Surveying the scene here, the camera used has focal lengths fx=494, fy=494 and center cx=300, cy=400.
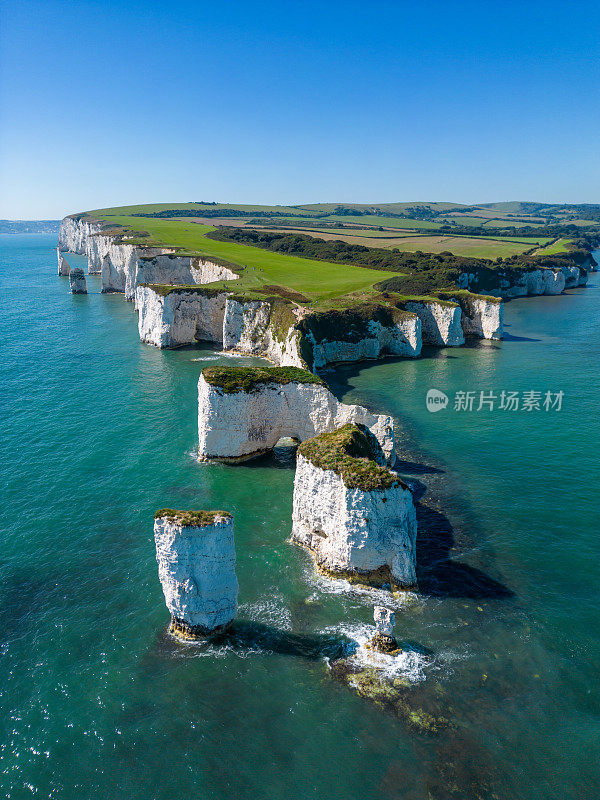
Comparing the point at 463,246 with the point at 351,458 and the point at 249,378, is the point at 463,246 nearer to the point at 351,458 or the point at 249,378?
the point at 249,378

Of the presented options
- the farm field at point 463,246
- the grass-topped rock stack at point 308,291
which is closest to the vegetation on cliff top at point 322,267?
the grass-topped rock stack at point 308,291

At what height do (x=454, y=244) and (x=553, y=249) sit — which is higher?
(x=454, y=244)

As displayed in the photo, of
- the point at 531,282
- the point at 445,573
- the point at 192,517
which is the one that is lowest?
the point at 445,573

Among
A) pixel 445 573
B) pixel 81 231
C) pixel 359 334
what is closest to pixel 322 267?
pixel 359 334

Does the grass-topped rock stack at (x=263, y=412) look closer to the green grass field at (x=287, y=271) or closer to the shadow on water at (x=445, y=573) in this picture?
the shadow on water at (x=445, y=573)

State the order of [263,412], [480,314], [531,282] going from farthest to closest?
[531,282]
[480,314]
[263,412]

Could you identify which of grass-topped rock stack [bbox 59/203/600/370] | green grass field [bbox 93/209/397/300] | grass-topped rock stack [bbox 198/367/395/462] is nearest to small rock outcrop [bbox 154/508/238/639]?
grass-topped rock stack [bbox 198/367/395/462]
